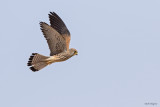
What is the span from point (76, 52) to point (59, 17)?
1685mm

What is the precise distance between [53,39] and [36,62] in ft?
3.11

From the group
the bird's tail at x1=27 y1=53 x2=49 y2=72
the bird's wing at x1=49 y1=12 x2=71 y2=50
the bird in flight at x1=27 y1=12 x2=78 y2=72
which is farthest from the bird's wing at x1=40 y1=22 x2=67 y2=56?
the bird's wing at x1=49 y1=12 x2=71 y2=50

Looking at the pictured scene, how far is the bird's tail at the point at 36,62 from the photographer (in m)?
9.55

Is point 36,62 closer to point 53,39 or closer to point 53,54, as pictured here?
point 53,54

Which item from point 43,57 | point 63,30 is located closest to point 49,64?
point 43,57

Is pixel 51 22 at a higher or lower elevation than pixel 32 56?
higher

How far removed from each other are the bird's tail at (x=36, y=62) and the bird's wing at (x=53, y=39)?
1.19 feet

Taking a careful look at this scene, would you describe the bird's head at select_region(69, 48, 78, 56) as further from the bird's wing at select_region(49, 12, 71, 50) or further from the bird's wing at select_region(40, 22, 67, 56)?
the bird's wing at select_region(49, 12, 71, 50)

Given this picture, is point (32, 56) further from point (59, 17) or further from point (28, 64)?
point (59, 17)

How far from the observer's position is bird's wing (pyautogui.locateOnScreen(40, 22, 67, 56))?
8.97 metres

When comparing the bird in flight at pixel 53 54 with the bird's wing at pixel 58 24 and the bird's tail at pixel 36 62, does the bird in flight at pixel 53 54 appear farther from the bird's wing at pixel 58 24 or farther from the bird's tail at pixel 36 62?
the bird's wing at pixel 58 24

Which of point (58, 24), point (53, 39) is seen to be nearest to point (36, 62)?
point (53, 39)

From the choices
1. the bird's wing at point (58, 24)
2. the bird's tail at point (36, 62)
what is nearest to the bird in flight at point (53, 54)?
the bird's tail at point (36, 62)

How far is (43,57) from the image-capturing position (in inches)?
375
